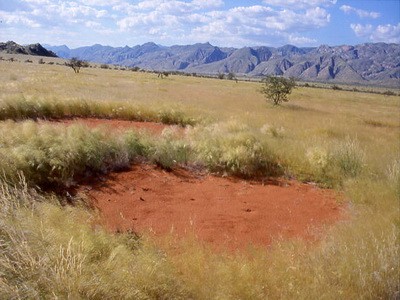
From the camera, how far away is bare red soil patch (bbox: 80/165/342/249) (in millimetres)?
6812

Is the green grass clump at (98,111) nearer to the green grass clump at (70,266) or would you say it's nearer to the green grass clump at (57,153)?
the green grass clump at (57,153)

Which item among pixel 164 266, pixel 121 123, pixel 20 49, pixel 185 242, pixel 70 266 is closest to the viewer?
pixel 70 266

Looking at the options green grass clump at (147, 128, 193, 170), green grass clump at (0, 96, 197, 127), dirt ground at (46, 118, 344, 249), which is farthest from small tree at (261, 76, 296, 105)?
dirt ground at (46, 118, 344, 249)

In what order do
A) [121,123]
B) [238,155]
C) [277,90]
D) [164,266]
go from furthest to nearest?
[277,90], [121,123], [238,155], [164,266]

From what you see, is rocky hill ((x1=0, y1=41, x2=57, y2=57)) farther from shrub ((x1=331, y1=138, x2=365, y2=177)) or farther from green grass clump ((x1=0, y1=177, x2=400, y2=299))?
green grass clump ((x1=0, y1=177, x2=400, y2=299))

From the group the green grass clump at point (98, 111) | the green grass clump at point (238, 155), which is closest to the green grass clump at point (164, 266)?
the green grass clump at point (238, 155)

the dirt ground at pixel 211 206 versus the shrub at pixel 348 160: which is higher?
the shrub at pixel 348 160

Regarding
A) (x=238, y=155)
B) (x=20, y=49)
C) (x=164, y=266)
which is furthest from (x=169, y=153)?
(x=20, y=49)

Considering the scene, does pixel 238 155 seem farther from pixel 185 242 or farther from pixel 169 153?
pixel 185 242

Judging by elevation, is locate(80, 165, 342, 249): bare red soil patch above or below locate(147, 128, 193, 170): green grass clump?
below

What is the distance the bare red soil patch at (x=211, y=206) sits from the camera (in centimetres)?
681

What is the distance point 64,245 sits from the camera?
4.23m

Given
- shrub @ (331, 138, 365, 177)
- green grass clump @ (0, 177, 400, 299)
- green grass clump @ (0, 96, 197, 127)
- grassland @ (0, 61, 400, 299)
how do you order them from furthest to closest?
green grass clump @ (0, 96, 197, 127)
shrub @ (331, 138, 365, 177)
grassland @ (0, 61, 400, 299)
green grass clump @ (0, 177, 400, 299)

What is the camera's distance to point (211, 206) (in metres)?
8.03
